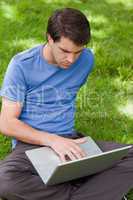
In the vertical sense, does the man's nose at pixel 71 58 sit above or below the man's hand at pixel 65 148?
above

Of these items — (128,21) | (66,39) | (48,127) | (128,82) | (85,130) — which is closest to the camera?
(66,39)

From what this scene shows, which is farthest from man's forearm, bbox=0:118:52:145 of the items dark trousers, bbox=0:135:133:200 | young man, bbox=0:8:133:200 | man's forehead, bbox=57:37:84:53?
man's forehead, bbox=57:37:84:53

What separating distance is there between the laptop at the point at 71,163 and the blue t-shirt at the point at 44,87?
23cm

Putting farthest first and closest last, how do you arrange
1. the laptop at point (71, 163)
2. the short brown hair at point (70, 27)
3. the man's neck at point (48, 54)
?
the man's neck at point (48, 54), the short brown hair at point (70, 27), the laptop at point (71, 163)

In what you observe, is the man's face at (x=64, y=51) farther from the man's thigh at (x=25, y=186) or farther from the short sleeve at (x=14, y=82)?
the man's thigh at (x=25, y=186)

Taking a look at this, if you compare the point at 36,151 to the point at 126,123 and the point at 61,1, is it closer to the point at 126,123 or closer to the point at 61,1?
the point at 126,123

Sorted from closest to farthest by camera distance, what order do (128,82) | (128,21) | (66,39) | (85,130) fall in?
(66,39), (85,130), (128,82), (128,21)

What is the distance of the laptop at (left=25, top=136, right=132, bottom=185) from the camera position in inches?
125

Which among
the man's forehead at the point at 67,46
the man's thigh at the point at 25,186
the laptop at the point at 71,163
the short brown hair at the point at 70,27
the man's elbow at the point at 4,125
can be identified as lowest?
the man's thigh at the point at 25,186

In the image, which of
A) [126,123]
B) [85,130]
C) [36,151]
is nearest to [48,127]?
[36,151]

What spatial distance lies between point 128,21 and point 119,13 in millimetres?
195

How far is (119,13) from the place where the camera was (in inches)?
241

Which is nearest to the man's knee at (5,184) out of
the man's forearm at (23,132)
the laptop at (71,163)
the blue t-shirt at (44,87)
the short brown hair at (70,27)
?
the laptop at (71,163)

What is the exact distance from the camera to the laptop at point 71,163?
10.4 feet
